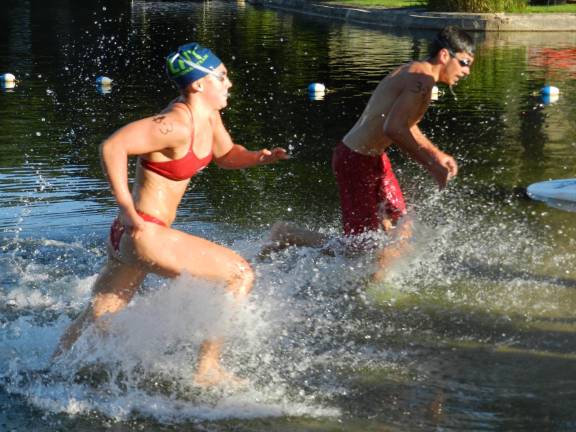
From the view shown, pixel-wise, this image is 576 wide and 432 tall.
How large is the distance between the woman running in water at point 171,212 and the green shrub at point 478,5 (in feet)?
83.2

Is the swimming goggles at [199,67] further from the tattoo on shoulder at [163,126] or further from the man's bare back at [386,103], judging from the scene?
the man's bare back at [386,103]

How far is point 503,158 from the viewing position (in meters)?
11.9

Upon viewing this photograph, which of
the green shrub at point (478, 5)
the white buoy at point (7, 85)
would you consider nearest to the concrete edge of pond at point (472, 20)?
the green shrub at point (478, 5)

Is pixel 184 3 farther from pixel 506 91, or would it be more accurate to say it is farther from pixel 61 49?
pixel 506 91

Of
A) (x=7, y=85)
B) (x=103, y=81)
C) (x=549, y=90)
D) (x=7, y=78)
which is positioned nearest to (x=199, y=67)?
(x=549, y=90)

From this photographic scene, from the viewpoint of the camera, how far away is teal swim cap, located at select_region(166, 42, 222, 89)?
5574mm

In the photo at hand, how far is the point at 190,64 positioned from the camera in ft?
18.3

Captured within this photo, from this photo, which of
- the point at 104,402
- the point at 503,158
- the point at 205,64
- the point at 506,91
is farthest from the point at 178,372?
the point at 506,91

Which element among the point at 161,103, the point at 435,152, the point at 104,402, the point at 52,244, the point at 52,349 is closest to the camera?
the point at 104,402

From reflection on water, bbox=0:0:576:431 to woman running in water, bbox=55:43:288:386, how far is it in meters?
0.11

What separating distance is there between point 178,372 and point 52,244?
3.23 meters

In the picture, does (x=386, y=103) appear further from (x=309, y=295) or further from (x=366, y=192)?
(x=309, y=295)

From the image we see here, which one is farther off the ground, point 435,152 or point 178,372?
point 435,152

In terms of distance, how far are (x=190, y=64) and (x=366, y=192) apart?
202cm
